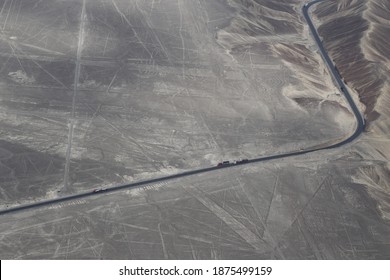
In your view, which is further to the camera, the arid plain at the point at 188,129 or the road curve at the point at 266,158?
the road curve at the point at 266,158

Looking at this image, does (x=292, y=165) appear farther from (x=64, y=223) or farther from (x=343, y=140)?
(x=64, y=223)

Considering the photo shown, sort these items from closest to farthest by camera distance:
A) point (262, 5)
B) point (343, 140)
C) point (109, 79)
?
point (343, 140), point (109, 79), point (262, 5)

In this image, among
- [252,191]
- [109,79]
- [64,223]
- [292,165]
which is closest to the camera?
[64,223]

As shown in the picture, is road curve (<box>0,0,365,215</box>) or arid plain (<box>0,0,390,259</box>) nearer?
arid plain (<box>0,0,390,259</box>)

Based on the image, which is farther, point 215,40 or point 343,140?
point 215,40

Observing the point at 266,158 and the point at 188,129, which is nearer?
the point at 266,158

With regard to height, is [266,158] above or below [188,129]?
above

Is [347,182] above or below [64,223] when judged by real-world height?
above

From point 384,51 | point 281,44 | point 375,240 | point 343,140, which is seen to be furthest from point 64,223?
point 384,51
